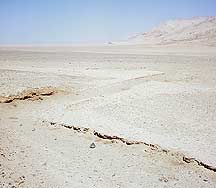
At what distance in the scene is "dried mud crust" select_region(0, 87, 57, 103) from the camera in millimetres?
12465

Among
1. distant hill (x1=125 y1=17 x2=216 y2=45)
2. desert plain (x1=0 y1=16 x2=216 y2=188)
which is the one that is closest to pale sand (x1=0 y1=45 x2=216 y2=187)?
desert plain (x1=0 y1=16 x2=216 y2=188)

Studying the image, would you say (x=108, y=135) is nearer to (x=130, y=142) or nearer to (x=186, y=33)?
(x=130, y=142)

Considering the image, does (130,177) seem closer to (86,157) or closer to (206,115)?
(86,157)

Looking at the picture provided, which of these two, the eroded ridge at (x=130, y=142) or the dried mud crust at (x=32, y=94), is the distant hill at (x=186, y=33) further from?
the eroded ridge at (x=130, y=142)

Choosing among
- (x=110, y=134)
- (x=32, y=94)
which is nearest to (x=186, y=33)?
(x=32, y=94)

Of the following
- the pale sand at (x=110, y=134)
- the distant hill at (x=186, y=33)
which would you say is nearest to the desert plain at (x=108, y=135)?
the pale sand at (x=110, y=134)

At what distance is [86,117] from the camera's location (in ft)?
33.9

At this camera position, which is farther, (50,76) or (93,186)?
(50,76)

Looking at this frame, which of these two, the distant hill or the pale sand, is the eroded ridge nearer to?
the pale sand

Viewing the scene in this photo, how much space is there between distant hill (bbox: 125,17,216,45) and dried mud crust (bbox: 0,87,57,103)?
131 feet

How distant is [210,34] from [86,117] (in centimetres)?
4942

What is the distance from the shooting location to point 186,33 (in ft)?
243

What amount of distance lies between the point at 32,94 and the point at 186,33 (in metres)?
65.5

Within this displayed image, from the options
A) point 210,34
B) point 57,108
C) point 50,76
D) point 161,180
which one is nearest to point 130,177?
point 161,180
